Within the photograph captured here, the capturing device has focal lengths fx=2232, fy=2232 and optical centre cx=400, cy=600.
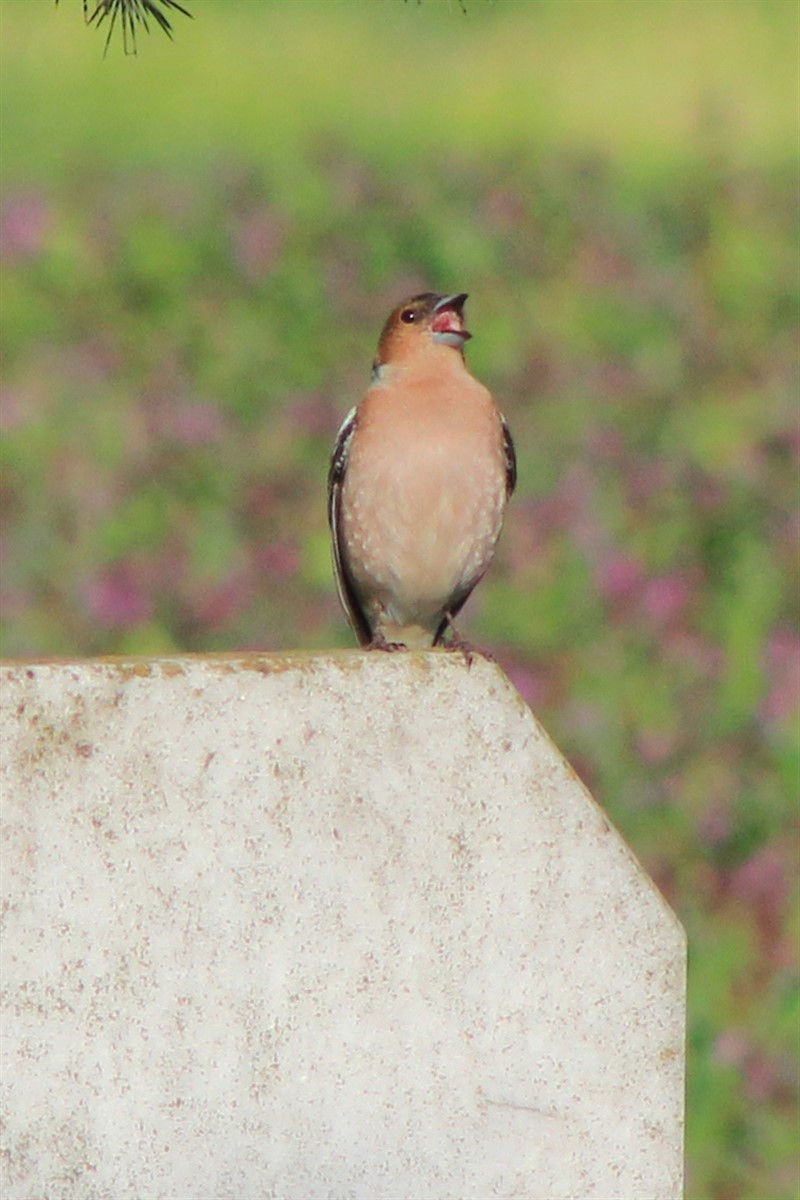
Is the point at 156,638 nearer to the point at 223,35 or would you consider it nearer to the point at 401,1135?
the point at 401,1135

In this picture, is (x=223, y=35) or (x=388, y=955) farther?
(x=223, y=35)

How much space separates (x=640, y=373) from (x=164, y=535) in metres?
1.77

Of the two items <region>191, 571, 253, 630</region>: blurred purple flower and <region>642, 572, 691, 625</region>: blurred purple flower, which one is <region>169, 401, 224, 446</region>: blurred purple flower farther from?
<region>642, 572, 691, 625</region>: blurred purple flower

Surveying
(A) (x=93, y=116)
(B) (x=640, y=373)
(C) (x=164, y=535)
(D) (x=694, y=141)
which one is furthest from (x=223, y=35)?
(C) (x=164, y=535)

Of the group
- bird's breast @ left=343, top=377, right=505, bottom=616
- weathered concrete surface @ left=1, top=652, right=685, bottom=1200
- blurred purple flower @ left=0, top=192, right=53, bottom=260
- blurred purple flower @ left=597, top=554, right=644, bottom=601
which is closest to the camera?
weathered concrete surface @ left=1, top=652, right=685, bottom=1200

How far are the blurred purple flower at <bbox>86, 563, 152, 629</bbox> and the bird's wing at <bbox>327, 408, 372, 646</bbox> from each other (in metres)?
1.28

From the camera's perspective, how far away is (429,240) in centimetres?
762

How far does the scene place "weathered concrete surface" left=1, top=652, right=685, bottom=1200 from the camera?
216 centimetres

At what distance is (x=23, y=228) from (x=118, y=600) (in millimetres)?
2318

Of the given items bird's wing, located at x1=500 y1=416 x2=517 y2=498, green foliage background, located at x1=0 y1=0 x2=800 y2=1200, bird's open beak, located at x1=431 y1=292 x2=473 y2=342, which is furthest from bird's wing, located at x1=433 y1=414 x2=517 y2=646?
green foliage background, located at x1=0 y1=0 x2=800 y2=1200

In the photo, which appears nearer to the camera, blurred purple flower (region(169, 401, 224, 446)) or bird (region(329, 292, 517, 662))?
bird (region(329, 292, 517, 662))

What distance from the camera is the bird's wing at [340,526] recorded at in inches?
170

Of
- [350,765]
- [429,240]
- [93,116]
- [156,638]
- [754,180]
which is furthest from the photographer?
[93,116]

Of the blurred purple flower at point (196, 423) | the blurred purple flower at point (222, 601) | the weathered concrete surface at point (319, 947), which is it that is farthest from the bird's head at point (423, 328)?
the blurred purple flower at point (196, 423)
